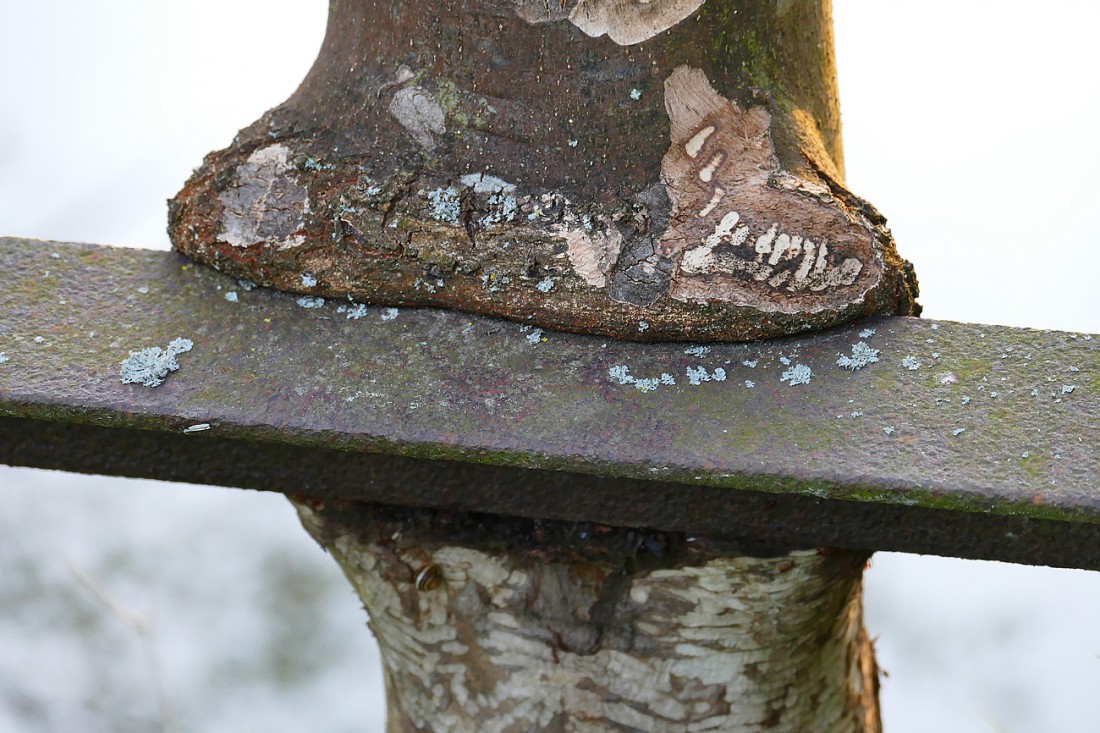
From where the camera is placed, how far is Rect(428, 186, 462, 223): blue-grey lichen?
0.99 metres

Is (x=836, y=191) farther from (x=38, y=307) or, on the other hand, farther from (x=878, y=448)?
(x=38, y=307)

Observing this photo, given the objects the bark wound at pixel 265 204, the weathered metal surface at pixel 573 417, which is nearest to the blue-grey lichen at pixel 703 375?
the weathered metal surface at pixel 573 417

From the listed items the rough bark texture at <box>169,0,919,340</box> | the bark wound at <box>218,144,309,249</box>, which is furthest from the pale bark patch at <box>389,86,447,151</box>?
the bark wound at <box>218,144,309,249</box>

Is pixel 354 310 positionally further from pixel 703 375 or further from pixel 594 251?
pixel 703 375

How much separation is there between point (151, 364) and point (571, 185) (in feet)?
1.38

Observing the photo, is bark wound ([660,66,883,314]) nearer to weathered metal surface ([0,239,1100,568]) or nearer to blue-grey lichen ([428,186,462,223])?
weathered metal surface ([0,239,1100,568])

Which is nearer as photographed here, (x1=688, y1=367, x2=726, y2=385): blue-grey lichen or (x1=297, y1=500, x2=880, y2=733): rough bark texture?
(x1=688, y1=367, x2=726, y2=385): blue-grey lichen

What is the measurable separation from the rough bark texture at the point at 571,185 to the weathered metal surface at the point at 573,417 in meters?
0.04

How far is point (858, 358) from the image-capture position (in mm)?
936

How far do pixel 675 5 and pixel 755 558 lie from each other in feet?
1.77

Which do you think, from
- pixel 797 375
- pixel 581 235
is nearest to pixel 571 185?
pixel 581 235

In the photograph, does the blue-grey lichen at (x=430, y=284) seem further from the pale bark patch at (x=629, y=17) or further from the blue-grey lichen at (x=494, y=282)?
the pale bark patch at (x=629, y=17)

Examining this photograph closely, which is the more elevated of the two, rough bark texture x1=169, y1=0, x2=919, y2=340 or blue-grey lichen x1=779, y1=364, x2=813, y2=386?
rough bark texture x1=169, y1=0, x2=919, y2=340

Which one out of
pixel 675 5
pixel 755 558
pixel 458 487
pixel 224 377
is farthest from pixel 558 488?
pixel 675 5
